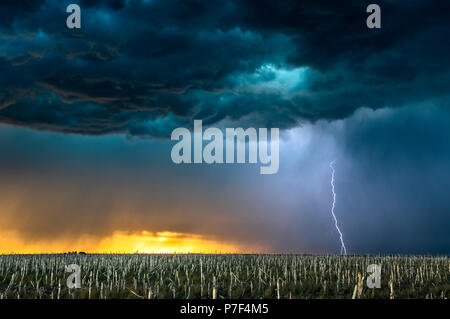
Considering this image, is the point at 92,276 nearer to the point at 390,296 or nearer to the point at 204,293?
the point at 204,293

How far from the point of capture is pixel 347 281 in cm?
2619

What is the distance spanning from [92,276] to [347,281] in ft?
54.1

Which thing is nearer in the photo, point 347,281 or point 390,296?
point 390,296

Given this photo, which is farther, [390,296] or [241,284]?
[241,284]
